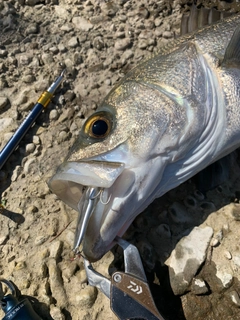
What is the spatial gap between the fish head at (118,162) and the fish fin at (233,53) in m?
0.39

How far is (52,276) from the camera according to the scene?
6.41ft

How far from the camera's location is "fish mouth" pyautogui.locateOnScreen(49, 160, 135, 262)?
1.64m

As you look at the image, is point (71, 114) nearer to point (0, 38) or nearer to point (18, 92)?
point (18, 92)

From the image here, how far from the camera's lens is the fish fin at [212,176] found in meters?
2.16

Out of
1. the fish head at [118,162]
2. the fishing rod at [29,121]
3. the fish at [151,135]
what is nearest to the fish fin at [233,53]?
the fish at [151,135]

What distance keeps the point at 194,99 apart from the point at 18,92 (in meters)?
1.30

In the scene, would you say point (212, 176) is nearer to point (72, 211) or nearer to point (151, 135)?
point (151, 135)

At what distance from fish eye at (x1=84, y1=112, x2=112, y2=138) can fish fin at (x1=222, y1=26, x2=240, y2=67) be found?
72 centimetres

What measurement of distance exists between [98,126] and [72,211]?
638 mm

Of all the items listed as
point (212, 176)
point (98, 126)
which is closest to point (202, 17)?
point (212, 176)

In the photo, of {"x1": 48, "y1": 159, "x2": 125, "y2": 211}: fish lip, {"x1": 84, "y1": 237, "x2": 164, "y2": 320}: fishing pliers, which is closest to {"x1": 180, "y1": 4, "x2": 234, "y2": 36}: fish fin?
{"x1": 48, "y1": 159, "x2": 125, "y2": 211}: fish lip

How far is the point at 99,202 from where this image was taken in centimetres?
167

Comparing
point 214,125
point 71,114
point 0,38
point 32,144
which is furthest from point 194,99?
point 0,38

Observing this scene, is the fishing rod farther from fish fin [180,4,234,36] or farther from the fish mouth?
fish fin [180,4,234,36]
